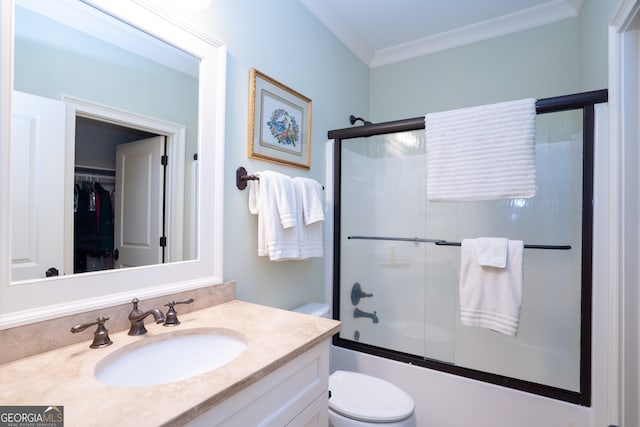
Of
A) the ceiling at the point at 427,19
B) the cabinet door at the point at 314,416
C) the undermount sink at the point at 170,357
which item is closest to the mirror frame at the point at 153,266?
the undermount sink at the point at 170,357

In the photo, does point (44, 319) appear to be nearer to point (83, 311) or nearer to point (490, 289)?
point (83, 311)

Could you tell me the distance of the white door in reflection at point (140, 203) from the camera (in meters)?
0.99

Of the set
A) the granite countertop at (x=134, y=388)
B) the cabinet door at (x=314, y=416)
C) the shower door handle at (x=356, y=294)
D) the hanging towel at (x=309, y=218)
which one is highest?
the hanging towel at (x=309, y=218)

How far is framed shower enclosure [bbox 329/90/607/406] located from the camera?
1.51 meters

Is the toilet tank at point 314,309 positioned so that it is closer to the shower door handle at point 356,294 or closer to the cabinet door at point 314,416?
the shower door handle at point 356,294

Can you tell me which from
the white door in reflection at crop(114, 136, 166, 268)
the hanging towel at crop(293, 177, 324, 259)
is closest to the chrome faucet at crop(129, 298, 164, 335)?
the white door in reflection at crop(114, 136, 166, 268)

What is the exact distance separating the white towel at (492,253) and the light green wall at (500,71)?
3.02 feet

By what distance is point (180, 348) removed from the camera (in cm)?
96

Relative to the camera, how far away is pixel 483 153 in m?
1.50

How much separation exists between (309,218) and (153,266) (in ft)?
2.41

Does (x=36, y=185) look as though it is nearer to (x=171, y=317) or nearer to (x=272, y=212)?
(x=171, y=317)

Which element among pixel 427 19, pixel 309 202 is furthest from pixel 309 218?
pixel 427 19

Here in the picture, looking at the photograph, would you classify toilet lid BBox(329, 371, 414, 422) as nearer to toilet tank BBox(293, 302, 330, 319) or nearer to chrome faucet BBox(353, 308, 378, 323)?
toilet tank BBox(293, 302, 330, 319)

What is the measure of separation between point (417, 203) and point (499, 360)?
43.0 inches
